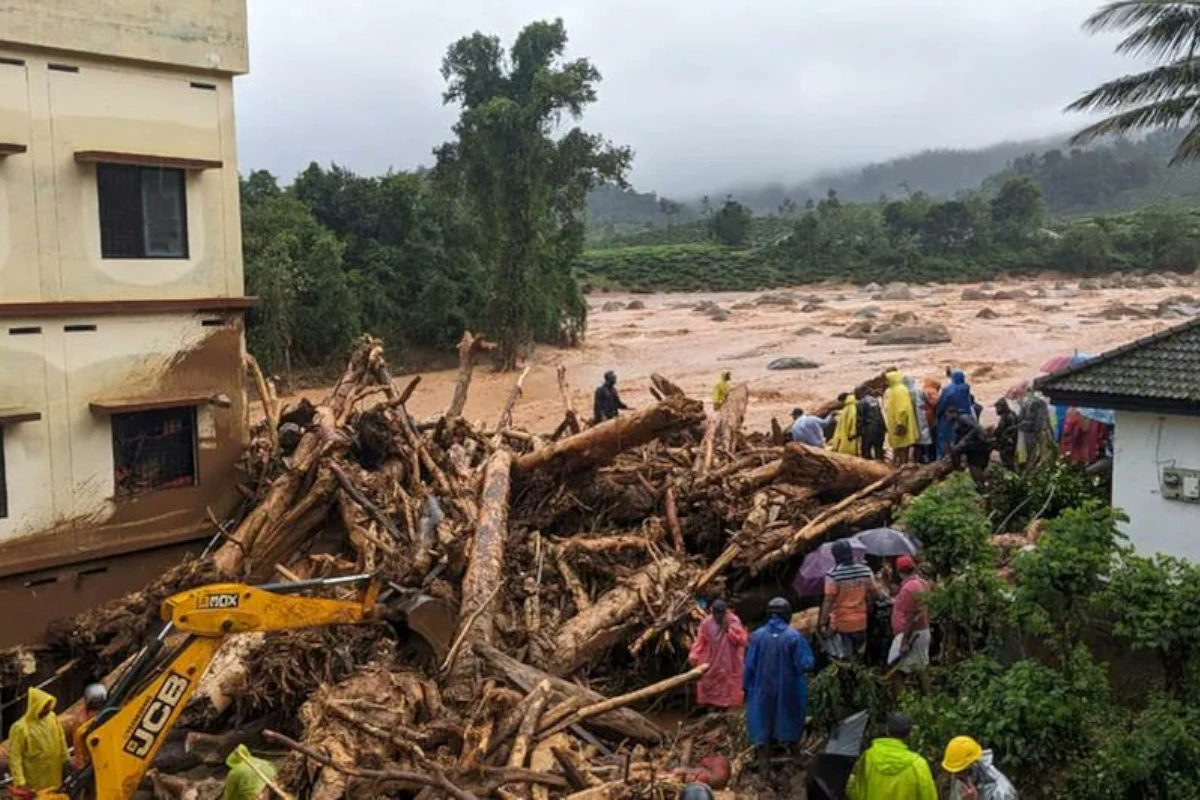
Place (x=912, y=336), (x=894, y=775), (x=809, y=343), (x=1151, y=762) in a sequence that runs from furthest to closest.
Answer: (x=809, y=343)
(x=912, y=336)
(x=1151, y=762)
(x=894, y=775)

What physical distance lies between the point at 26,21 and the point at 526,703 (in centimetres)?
926

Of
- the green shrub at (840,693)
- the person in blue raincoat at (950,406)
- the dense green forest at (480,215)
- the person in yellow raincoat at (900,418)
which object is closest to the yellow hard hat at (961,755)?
the green shrub at (840,693)

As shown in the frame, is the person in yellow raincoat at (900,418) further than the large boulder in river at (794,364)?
No

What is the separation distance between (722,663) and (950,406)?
260 inches

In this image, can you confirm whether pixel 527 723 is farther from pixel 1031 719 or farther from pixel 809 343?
pixel 809 343

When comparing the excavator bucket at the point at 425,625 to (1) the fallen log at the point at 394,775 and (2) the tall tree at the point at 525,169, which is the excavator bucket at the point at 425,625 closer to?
(1) the fallen log at the point at 394,775

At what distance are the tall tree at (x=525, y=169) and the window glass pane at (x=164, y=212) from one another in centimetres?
2630

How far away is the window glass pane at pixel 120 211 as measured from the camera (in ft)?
45.9

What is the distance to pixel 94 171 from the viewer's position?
45.3 ft

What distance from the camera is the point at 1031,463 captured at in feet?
47.3

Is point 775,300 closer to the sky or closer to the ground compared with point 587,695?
closer to the sky

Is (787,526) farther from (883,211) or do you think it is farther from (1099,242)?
(883,211)

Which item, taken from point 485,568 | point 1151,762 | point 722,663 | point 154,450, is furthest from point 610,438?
point 1151,762

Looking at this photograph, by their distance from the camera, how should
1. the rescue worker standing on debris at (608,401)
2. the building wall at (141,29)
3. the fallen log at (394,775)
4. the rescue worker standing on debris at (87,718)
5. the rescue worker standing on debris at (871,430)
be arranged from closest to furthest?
the fallen log at (394,775) < the rescue worker standing on debris at (87,718) < the building wall at (141,29) < the rescue worker standing on debris at (871,430) < the rescue worker standing on debris at (608,401)
